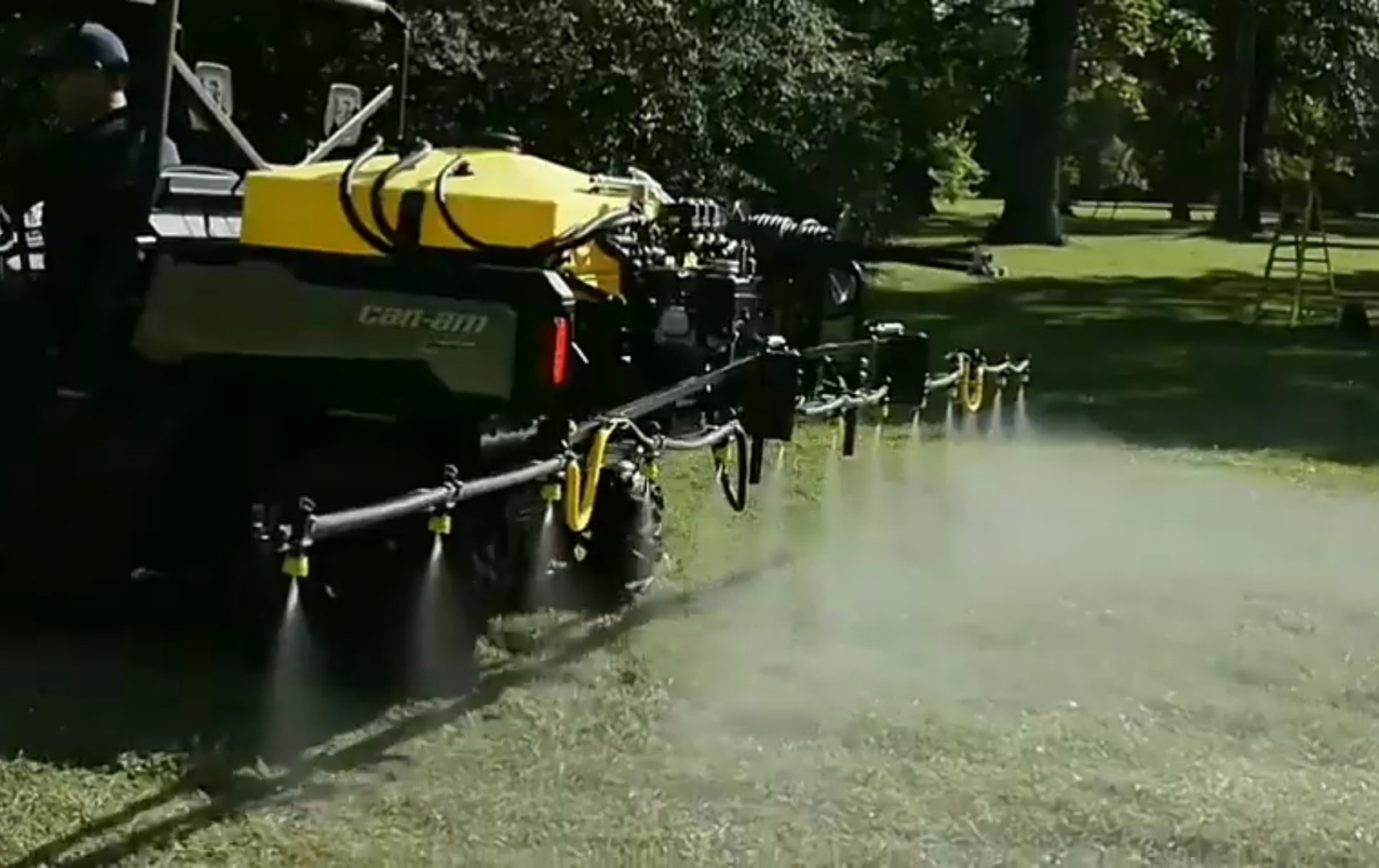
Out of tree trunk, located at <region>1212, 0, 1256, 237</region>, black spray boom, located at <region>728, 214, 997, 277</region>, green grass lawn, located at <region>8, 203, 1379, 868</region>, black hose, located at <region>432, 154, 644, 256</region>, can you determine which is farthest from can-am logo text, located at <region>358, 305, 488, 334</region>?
tree trunk, located at <region>1212, 0, 1256, 237</region>

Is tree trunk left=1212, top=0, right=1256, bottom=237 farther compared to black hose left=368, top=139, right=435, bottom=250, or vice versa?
tree trunk left=1212, top=0, right=1256, bottom=237

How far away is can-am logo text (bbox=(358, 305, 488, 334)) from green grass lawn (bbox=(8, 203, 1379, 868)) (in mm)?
1038

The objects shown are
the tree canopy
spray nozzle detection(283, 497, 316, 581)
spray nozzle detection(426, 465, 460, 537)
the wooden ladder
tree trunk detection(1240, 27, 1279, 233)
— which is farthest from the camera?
tree trunk detection(1240, 27, 1279, 233)

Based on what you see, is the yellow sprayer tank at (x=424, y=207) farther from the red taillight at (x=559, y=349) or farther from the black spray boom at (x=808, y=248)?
the black spray boom at (x=808, y=248)

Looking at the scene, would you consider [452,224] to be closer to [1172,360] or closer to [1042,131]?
[1172,360]

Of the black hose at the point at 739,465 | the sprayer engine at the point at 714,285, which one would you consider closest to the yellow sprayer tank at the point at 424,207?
the sprayer engine at the point at 714,285

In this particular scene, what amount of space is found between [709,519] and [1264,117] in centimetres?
4195

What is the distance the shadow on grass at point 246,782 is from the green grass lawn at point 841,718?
0.01 m

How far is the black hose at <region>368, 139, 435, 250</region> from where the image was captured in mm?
5977

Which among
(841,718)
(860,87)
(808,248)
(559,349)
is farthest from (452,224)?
(860,87)

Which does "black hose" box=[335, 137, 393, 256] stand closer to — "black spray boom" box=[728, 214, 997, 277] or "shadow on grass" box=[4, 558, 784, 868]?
"shadow on grass" box=[4, 558, 784, 868]

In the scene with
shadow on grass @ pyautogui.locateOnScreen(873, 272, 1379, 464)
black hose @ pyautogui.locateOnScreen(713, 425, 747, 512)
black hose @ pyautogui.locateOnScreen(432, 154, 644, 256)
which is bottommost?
shadow on grass @ pyautogui.locateOnScreen(873, 272, 1379, 464)

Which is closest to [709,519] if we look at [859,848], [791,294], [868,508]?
[868,508]

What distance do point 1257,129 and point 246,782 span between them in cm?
4586
